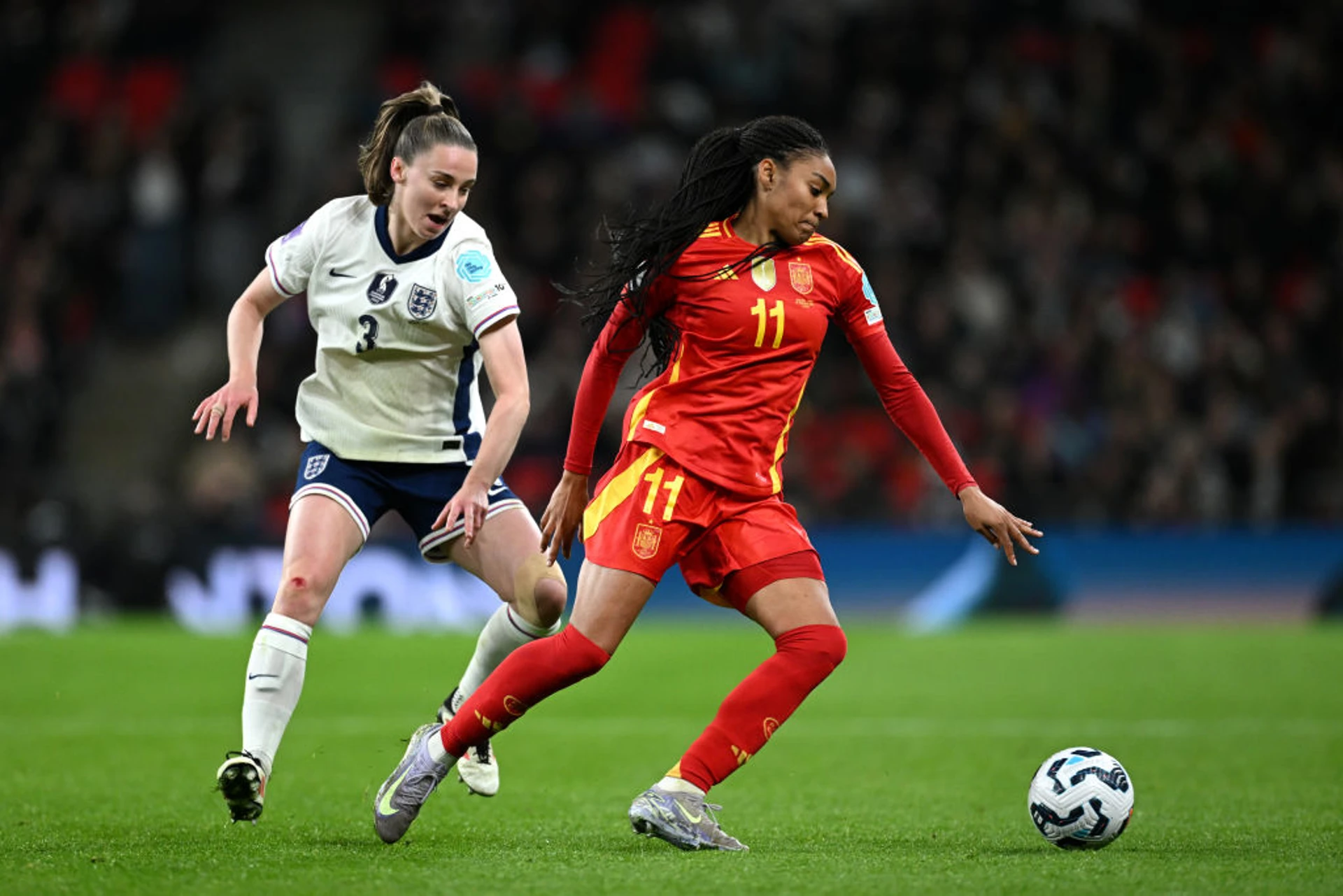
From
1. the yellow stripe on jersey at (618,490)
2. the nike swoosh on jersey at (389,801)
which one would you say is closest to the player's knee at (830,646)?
the yellow stripe on jersey at (618,490)

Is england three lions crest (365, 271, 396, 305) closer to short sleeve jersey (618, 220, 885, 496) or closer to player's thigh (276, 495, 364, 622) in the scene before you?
player's thigh (276, 495, 364, 622)

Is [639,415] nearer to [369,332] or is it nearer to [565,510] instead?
[565,510]

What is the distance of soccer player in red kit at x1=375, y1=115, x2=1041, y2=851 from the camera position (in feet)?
16.7

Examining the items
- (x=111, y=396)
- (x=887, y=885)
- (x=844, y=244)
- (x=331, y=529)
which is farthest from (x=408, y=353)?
(x=111, y=396)

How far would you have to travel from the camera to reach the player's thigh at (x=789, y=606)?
16.8ft

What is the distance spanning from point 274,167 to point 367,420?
13.2m

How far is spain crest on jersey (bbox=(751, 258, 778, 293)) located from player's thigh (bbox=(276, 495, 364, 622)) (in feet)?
5.12

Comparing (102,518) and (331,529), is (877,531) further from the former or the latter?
(331,529)

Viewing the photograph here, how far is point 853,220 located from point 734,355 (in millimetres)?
13270

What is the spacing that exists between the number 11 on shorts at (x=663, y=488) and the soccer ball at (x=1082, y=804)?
4.59ft

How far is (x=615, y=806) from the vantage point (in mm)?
→ 6387

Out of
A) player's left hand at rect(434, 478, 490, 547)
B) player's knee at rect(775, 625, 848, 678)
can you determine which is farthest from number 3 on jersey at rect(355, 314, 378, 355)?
player's knee at rect(775, 625, 848, 678)

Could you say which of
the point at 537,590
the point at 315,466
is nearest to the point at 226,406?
the point at 315,466

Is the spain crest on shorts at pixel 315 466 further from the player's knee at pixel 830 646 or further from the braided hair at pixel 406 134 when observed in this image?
the player's knee at pixel 830 646
